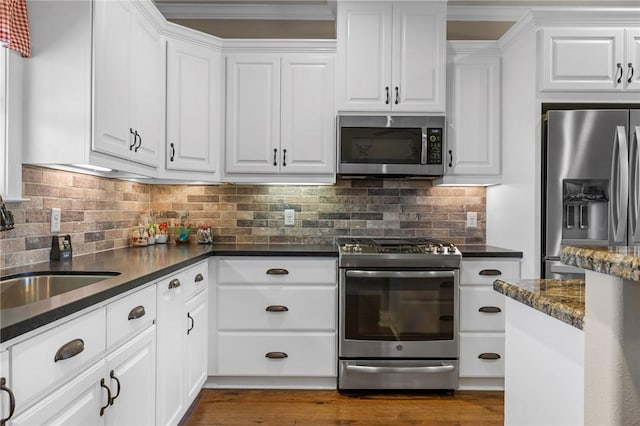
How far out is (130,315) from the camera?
160 centimetres

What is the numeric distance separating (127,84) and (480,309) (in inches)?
96.5

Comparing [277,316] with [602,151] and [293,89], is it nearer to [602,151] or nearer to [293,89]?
[293,89]

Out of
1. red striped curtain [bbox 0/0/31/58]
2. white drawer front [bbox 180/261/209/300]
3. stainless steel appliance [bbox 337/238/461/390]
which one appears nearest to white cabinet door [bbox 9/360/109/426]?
white drawer front [bbox 180/261/209/300]

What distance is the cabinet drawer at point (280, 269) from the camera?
282 cm

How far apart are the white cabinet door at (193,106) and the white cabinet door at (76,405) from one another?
1705 mm

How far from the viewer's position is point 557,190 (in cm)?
261

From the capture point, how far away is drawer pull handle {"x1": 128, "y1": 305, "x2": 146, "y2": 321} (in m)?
1.61

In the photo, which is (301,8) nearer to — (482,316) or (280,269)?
(280,269)

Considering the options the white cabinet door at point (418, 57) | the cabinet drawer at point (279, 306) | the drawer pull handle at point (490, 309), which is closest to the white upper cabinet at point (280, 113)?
the white cabinet door at point (418, 57)

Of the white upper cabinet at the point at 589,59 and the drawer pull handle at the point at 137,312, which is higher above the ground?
the white upper cabinet at the point at 589,59

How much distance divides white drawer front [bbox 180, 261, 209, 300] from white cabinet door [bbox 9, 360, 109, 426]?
35.3 inches

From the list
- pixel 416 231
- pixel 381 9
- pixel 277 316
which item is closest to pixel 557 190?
pixel 416 231

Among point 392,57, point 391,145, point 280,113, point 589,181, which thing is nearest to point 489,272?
point 589,181

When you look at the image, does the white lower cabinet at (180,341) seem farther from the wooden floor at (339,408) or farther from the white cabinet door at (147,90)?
the white cabinet door at (147,90)
